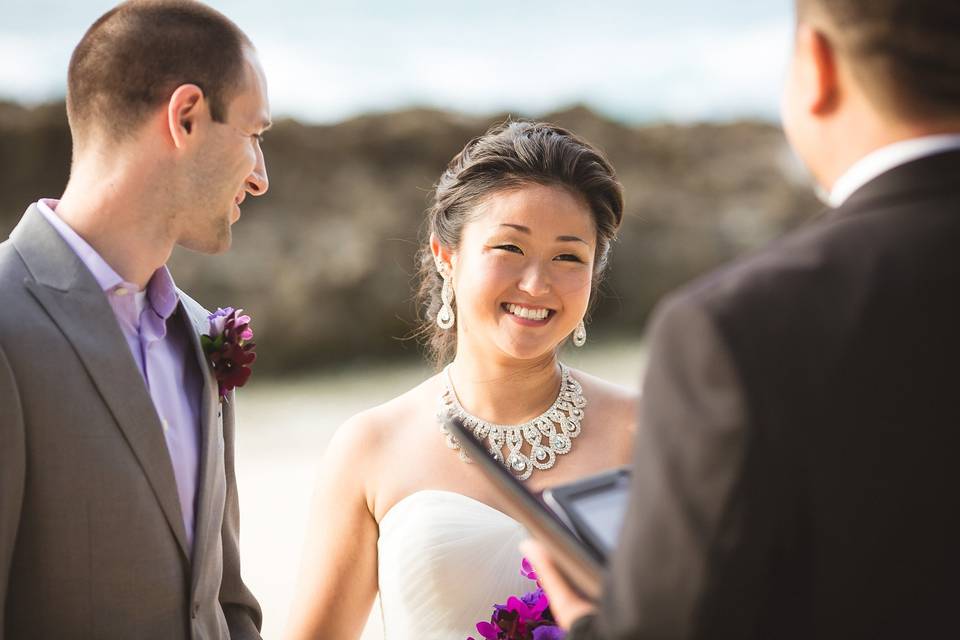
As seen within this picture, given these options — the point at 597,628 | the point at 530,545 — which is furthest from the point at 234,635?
the point at 597,628

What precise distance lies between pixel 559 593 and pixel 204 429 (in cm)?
112

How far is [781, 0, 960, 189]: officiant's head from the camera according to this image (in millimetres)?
1322

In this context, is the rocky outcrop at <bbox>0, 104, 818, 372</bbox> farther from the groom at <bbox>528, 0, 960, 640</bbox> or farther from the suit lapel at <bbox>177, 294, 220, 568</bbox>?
the groom at <bbox>528, 0, 960, 640</bbox>

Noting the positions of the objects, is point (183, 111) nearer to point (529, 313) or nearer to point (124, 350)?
point (124, 350)

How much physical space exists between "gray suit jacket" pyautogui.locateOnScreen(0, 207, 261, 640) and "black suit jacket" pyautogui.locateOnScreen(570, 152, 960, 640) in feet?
4.15

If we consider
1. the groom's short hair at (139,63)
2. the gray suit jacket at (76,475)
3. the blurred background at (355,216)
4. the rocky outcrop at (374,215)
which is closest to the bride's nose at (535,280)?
the groom's short hair at (139,63)

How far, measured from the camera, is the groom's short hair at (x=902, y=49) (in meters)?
1.32

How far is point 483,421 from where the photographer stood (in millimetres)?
3352

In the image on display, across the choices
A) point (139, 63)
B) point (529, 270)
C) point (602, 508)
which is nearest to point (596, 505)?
point (602, 508)

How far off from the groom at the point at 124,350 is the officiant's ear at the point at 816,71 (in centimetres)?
140

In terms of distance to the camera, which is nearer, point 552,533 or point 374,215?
point 552,533

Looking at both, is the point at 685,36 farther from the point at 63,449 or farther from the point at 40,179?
the point at 63,449

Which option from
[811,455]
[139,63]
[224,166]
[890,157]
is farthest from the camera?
[224,166]

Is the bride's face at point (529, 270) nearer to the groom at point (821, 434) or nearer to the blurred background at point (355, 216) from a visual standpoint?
the groom at point (821, 434)
